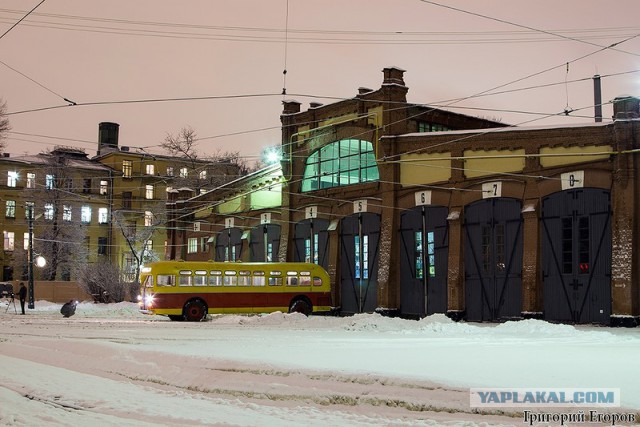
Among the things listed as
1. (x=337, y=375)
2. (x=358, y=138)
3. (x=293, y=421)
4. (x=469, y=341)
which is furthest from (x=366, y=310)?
(x=293, y=421)

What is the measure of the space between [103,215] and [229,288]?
5111 centimetres

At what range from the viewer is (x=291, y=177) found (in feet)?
140

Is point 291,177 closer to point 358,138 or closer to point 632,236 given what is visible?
point 358,138

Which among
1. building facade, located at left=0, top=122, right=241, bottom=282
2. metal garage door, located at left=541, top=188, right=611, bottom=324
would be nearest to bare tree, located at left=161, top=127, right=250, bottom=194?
building facade, located at left=0, top=122, right=241, bottom=282

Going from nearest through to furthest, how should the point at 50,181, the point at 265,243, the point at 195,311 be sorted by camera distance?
the point at 195,311 → the point at 265,243 → the point at 50,181

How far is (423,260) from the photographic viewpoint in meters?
34.7

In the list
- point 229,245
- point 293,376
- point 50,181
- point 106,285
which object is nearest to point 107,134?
point 50,181

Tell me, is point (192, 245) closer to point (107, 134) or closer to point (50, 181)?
point (50, 181)

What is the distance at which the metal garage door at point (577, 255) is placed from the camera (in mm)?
28266

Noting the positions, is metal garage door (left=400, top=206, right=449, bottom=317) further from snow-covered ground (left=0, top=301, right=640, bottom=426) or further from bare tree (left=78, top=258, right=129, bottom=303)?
bare tree (left=78, top=258, right=129, bottom=303)

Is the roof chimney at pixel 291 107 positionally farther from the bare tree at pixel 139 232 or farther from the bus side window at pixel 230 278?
the bare tree at pixel 139 232

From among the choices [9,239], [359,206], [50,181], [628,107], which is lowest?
[9,239]

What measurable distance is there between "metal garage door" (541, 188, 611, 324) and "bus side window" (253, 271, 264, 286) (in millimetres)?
13086

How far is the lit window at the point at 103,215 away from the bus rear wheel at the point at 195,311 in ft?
166
